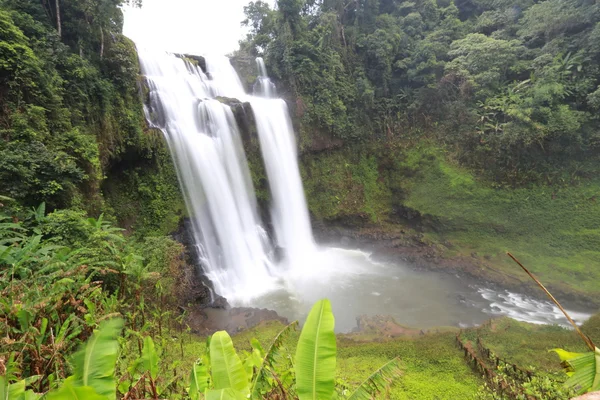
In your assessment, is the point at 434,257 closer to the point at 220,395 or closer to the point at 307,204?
the point at 307,204

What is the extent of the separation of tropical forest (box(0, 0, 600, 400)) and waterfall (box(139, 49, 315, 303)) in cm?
9

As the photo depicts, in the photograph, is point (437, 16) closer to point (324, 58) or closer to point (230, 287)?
point (324, 58)

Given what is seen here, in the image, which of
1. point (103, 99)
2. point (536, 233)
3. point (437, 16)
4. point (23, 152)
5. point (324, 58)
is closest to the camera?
point (23, 152)

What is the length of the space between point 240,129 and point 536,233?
14.1 m

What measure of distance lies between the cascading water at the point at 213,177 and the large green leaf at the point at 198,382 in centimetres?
896

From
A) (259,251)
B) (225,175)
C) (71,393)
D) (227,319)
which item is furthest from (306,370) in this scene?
(259,251)

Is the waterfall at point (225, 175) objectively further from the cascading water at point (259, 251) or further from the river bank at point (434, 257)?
the river bank at point (434, 257)

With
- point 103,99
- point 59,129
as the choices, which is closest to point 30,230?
point 59,129

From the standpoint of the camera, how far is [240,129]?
45.4 feet

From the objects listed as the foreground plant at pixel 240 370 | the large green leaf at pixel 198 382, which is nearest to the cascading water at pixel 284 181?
the large green leaf at pixel 198 382

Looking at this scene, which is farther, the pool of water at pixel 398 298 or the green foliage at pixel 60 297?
the pool of water at pixel 398 298

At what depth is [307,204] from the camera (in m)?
16.6

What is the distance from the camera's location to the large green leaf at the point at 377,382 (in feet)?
6.97

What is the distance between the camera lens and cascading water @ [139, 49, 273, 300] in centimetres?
1155
